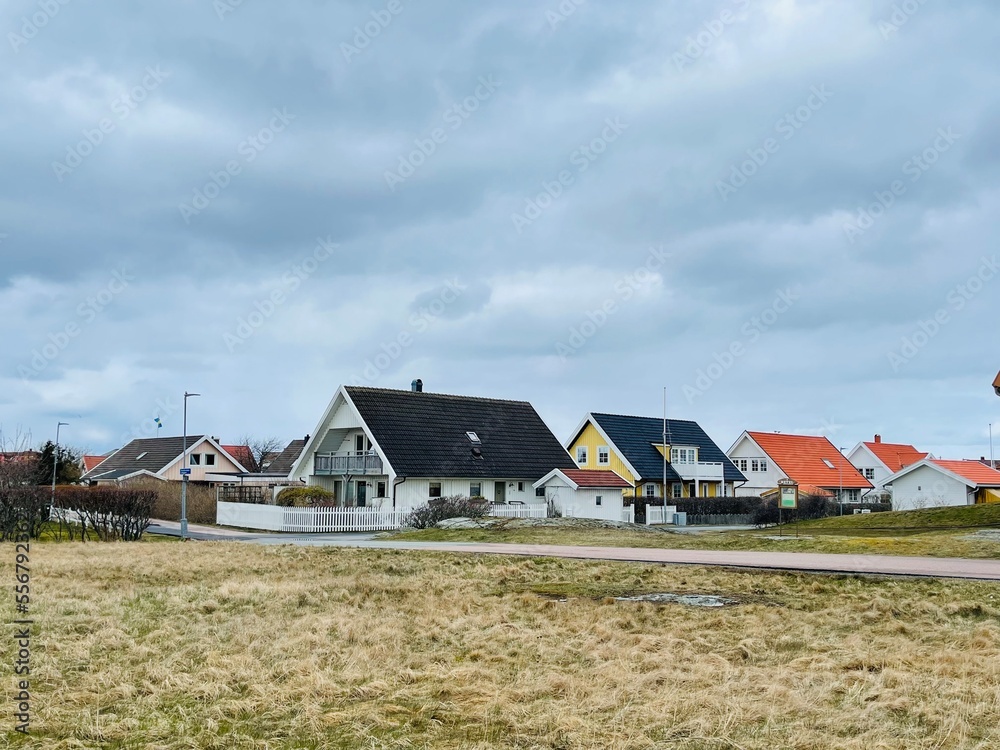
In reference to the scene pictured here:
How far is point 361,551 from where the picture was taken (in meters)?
23.4

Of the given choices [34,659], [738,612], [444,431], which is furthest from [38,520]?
[738,612]

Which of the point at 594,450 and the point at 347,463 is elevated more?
the point at 594,450

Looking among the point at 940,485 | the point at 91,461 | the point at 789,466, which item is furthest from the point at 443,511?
the point at 91,461

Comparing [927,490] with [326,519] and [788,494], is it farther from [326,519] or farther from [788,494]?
[326,519]

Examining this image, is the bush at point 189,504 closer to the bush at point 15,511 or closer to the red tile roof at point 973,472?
the bush at point 15,511

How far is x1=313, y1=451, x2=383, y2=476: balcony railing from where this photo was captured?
4562 cm

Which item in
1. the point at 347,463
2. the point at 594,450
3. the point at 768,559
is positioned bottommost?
the point at 768,559

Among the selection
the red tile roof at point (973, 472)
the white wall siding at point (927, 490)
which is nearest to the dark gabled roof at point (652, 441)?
the white wall siding at point (927, 490)

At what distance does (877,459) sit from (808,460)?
16003mm

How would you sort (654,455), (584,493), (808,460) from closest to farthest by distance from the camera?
1. (584,493)
2. (654,455)
3. (808,460)

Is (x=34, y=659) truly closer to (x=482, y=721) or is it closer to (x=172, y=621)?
(x=172, y=621)

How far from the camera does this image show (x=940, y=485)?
56375 mm

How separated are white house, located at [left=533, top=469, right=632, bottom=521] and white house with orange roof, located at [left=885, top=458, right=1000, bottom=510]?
813 inches

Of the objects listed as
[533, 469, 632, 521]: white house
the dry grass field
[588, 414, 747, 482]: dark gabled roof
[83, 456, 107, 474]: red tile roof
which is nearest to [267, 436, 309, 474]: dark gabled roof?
[83, 456, 107, 474]: red tile roof
